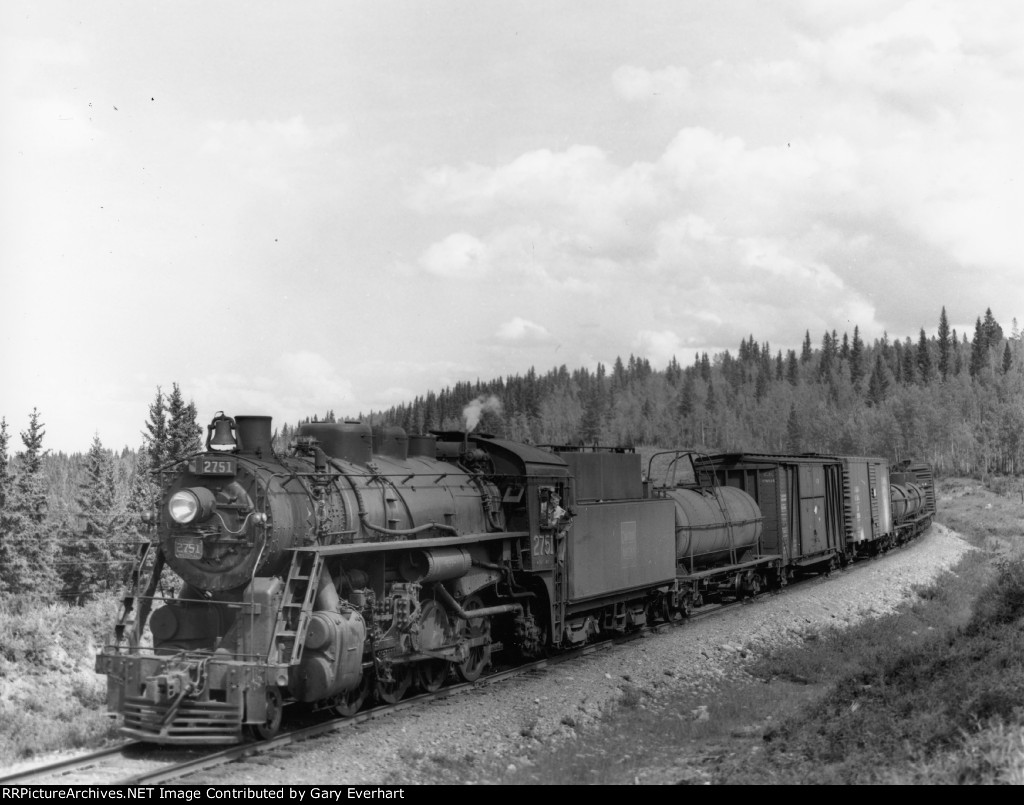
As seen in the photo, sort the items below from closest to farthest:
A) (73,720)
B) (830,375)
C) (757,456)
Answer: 1. (73,720)
2. (757,456)
3. (830,375)

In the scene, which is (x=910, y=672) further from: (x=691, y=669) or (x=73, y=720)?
(x=73, y=720)

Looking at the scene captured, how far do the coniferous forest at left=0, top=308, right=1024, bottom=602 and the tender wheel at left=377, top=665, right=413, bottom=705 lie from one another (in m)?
5.95

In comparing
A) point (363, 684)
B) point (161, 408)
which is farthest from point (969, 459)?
point (363, 684)

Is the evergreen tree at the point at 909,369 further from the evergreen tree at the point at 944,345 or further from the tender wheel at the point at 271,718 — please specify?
the tender wheel at the point at 271,718

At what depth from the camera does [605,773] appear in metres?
8.87

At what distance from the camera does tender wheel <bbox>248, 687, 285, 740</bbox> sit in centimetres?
935

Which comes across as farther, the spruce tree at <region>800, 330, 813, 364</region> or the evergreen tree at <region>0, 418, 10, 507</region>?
the spruce tree at <region>800, 330, 813, 364</region>

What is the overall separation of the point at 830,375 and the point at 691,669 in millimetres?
131203

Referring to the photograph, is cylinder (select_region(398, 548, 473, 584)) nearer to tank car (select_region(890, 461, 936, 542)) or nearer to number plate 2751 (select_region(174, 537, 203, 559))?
number plate 2751 (select_region(174, 537, 203, 559))

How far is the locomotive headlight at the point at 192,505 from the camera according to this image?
9867mm

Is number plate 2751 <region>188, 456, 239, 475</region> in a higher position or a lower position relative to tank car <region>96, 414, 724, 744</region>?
higher

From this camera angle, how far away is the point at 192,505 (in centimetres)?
991

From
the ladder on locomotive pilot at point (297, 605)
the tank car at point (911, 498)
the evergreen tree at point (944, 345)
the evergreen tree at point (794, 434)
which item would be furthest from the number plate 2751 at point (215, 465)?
the evergreen tree at point (944, 345)

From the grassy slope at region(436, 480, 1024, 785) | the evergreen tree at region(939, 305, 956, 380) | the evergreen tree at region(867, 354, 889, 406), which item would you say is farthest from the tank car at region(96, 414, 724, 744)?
the evergreen tree at region(939, 305, 956, 380)
